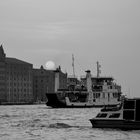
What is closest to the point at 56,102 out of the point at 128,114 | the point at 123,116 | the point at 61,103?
the point at 61,103

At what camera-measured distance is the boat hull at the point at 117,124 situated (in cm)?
5992

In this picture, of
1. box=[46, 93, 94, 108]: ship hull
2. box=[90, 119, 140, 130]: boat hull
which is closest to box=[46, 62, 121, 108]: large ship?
box=[46, 93, 94, 108]: ship hull

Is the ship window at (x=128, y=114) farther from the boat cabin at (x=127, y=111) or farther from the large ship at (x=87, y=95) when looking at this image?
the large ship at (x=87, y=95)

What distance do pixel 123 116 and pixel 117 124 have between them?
148 centimetres

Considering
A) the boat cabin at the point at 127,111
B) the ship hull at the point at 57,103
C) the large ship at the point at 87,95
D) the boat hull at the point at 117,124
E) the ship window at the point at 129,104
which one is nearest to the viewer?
the boat cabin at the point at 127,111

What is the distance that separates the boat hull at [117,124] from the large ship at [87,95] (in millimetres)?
96364

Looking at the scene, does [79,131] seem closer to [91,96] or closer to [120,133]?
[120,133]

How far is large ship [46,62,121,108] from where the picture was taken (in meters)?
164

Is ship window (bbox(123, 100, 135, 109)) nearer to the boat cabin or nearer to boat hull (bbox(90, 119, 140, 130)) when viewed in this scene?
the boat cabin

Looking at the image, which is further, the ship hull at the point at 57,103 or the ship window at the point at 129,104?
the ship hull at the point at 57,103

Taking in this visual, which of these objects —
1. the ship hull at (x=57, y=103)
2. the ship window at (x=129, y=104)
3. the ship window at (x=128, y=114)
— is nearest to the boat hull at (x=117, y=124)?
the ship window at (x=128, y=114)

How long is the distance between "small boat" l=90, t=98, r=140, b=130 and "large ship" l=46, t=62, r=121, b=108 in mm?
97489

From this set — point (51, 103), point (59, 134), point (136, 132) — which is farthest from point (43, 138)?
point (51, 103)

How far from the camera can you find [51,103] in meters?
164
